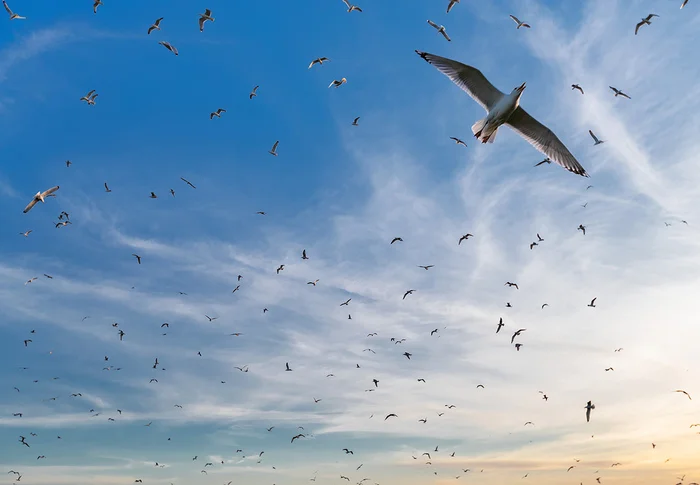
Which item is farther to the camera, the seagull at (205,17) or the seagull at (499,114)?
the seagull at (205,17)

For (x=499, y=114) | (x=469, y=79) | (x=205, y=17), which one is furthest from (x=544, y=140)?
(x=205, y=17)

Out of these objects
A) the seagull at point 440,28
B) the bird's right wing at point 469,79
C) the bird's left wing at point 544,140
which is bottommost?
the bird's left wing at point 544,140

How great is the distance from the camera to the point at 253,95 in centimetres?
3753

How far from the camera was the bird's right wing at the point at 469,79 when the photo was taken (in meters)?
24.5

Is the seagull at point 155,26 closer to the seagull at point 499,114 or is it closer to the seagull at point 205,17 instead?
the seagull at point 205,17

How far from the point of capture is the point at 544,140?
26.1 metres

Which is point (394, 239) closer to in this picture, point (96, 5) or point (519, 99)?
point (519, 99)

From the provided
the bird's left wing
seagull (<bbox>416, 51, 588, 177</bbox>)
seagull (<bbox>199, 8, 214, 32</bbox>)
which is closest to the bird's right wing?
seagull (<bbox>416, 51, 588, 177</bbox>)

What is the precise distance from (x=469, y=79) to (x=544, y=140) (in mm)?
4886

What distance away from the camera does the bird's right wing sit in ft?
80.4

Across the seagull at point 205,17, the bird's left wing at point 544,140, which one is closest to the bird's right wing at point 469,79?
the bird's left wing at point 544,140

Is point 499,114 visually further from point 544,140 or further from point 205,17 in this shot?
point 205,17

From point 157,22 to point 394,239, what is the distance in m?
22.3

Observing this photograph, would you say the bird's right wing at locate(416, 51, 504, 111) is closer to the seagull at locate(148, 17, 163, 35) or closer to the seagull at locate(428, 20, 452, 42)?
the seagull at locate(428, 20, 452, 42)
